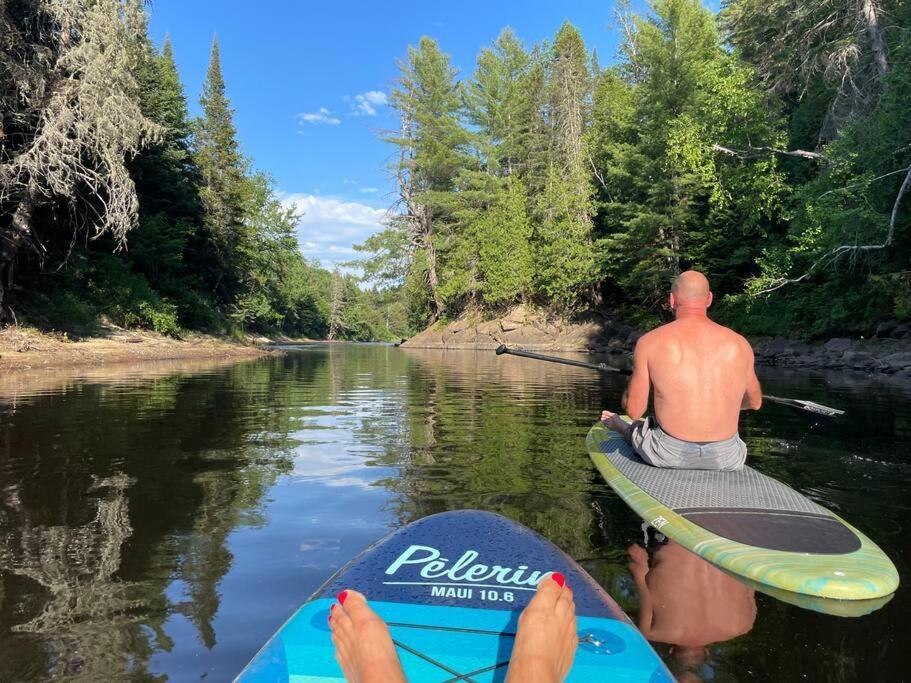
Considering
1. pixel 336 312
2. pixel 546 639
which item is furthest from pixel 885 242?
pixel 336 312

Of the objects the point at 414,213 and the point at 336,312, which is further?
the point at 336,312

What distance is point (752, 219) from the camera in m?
22.2

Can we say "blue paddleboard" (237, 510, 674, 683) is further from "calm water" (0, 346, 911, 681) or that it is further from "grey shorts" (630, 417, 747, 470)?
"grey shorts" (630, 417, 747, 470)

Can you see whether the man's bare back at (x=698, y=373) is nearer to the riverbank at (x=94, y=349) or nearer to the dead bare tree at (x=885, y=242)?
the dead bare tree at (x=885, y=242)

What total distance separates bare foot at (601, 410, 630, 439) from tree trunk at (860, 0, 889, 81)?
60.8 feet

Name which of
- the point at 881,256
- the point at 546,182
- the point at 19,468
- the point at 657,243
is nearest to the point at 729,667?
the point at 19,468

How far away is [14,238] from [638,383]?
62.6 feet

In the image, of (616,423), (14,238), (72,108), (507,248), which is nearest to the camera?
(616,423)

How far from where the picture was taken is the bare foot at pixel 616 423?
504cm

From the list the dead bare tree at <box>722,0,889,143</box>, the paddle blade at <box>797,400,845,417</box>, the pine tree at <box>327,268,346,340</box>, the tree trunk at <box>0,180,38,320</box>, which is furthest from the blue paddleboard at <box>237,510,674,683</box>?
the pine tree at <box>327,268,346,340</box>

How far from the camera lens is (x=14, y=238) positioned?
1636 centimetres

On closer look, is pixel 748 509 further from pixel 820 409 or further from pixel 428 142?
pixel 428 142

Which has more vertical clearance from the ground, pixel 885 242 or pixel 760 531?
pixel 885 242

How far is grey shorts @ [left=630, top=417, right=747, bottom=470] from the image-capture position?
13.1ft
